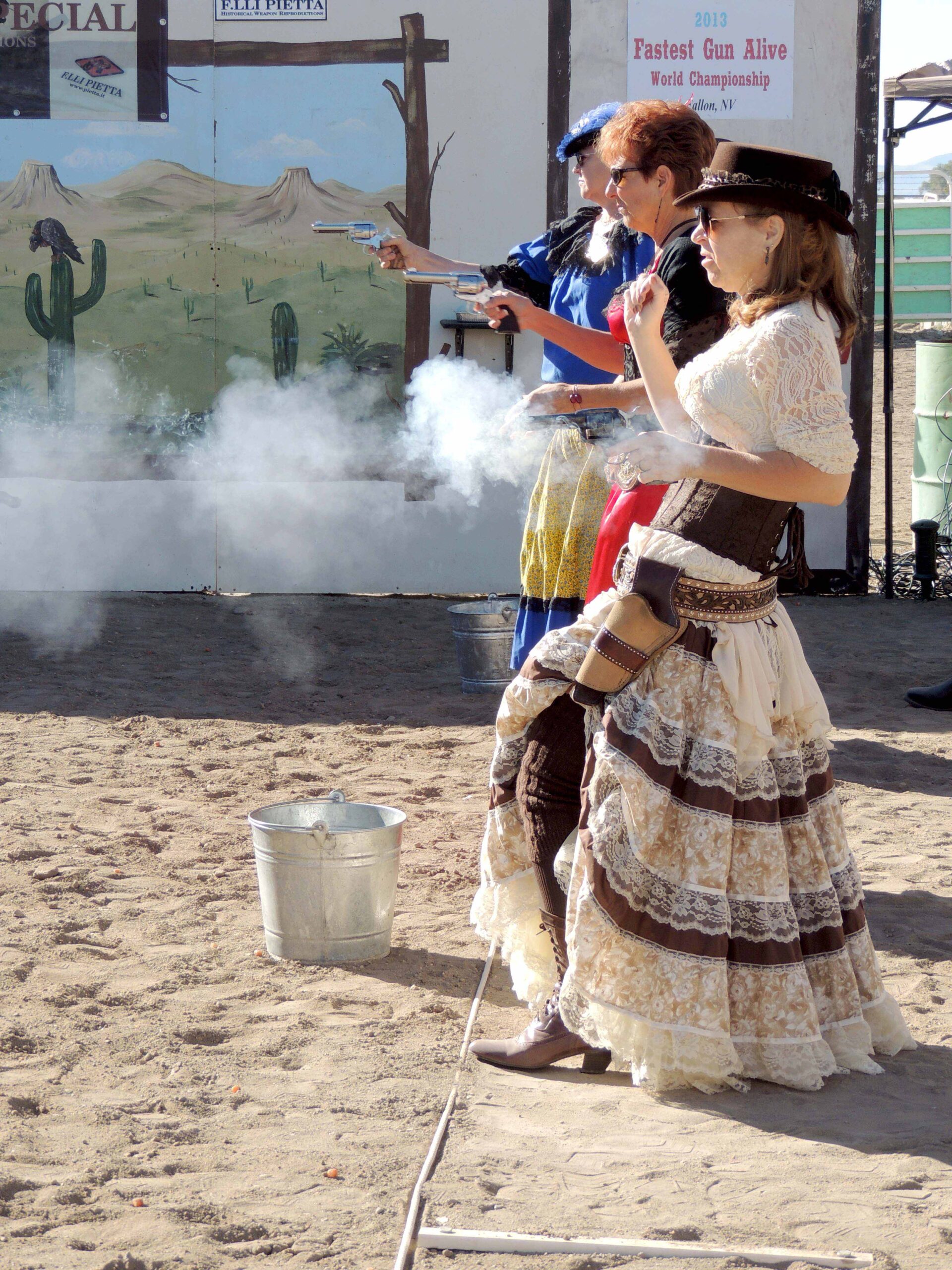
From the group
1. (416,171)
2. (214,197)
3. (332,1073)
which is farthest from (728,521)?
(214,197)

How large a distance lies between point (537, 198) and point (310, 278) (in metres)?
1.67

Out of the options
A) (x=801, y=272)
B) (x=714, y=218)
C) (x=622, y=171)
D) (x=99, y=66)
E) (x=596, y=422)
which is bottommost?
(x=596, y=422)

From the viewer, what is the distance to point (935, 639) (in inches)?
328

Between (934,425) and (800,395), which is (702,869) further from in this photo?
(934,425)

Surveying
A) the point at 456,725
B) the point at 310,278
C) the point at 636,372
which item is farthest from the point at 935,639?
the point at 636,372

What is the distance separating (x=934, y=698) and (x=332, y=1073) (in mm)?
4580

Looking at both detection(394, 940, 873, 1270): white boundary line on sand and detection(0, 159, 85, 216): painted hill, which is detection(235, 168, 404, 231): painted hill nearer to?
detection(0, 159, 85, 216): painted hill

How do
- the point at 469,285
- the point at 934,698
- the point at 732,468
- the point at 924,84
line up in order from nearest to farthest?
the point at 732,468, the point at 469,285, the point at 934,698, the point at 924,84

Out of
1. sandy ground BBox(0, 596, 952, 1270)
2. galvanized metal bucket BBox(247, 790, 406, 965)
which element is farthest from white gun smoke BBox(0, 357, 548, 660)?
galvanized metal bucket BBox(247, 790, 406, 965)

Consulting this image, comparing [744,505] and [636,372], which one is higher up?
[636,372]

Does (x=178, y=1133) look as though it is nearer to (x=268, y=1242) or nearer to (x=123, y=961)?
(x=268, y=1242)

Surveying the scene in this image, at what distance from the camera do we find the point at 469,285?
3.89m

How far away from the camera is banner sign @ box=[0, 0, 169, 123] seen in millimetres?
9406

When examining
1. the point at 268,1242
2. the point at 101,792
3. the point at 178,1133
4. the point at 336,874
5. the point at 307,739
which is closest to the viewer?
the point at 268,1242
